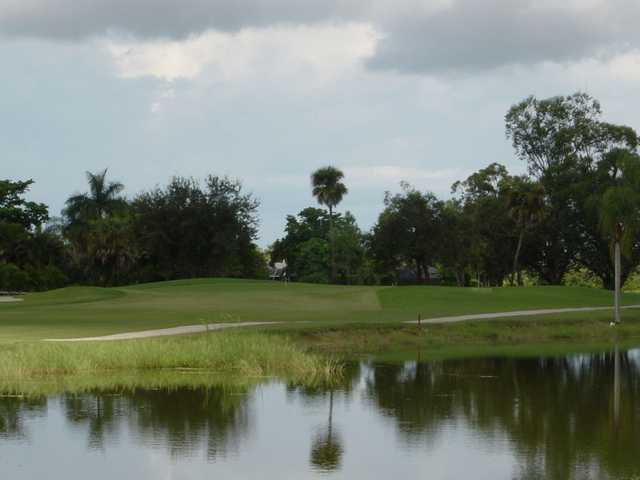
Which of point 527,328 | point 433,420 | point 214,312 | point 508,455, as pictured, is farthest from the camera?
point 214,312

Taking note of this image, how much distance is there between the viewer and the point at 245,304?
54.2 metres

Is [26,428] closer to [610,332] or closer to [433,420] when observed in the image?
[433,420]

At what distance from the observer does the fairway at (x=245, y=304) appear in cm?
3962

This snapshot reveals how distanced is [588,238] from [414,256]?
1568cm

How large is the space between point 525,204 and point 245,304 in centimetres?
4304

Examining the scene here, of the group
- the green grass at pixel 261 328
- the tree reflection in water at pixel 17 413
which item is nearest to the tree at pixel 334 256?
the green grass at pixel 261 328

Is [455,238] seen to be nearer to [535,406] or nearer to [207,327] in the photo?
[207,327]

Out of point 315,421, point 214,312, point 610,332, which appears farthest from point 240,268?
point 315,421

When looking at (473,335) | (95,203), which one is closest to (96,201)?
(95,203)

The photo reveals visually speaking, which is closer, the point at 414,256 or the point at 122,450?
the point at 122,450

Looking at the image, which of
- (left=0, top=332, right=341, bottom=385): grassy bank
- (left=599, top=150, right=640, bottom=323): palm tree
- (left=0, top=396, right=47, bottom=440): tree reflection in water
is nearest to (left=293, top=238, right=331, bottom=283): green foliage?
(left=599, top=150, right=640, bottom=323): palm tree

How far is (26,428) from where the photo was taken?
19188 millimetres

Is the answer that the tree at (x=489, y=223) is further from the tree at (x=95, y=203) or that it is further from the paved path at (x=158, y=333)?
the paved path at (x=158, y=333)

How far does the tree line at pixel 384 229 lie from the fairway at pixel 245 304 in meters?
13.9
